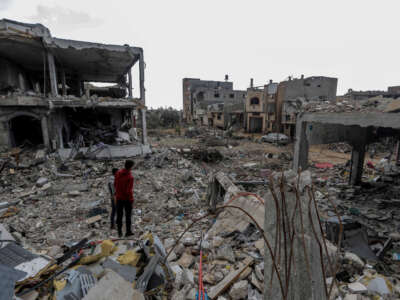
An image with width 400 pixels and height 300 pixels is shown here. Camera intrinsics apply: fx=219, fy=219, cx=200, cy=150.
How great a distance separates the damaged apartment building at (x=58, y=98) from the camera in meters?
11.0

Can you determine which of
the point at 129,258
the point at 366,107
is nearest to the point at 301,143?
the point at 366,107

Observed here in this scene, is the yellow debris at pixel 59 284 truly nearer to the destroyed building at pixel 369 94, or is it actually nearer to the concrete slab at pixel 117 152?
the concrete slab at pixel 117 152

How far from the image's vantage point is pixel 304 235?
1.98 meters

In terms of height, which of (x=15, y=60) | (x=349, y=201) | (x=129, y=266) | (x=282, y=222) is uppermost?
(x=15, y=60)

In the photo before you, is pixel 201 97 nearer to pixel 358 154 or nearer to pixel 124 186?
pixel 358 154

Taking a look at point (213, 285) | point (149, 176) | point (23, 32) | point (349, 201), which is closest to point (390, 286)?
point (213, 285)

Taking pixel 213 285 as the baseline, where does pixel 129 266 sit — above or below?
above

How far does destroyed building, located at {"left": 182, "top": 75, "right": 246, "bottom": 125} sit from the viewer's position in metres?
41.7

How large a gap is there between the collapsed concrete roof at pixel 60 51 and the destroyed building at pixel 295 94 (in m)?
18.2

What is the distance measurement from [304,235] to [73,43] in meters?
13.2

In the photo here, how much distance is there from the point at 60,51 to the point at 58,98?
2.60m

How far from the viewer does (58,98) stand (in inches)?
460

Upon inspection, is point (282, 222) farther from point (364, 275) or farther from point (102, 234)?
point (102, 234)

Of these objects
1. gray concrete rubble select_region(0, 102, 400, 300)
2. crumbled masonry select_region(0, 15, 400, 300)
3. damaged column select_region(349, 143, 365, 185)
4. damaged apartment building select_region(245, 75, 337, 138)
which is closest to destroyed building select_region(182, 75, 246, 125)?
damaged apartment building select_region(245, 75, 337, 138)
